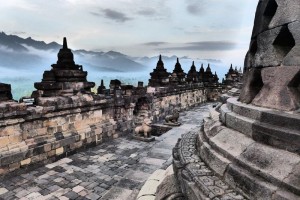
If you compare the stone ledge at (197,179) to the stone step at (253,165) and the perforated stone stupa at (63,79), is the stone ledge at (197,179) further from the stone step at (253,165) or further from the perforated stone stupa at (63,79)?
the perforated stone stupa at (63,79)

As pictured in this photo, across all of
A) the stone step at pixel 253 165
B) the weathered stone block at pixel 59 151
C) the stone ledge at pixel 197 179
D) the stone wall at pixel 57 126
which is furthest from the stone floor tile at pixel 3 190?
the stone step at pixel 253 165

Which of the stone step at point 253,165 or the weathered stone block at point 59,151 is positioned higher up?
the stone step at point 253,165

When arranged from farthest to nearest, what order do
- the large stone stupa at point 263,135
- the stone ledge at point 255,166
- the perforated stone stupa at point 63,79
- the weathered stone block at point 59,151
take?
1. the perforated stone stupa at point 63,79
2. the weathered stone block at point 59,151
3. the large stone stupa at point 263,135
4. the stone ledge at point 255,166

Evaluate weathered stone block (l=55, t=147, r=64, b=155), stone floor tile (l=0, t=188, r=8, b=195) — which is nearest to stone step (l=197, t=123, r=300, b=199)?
stone floor tile (l=0, t=188, r=8, b=195)

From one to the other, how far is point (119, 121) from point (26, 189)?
18.2 ft

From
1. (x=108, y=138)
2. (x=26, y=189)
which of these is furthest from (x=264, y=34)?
(x=108, y=138)

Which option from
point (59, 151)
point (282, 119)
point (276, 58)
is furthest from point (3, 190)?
point (276, 58)

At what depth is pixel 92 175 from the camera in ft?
Answer: 22.7

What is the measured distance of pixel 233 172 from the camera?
262 cm

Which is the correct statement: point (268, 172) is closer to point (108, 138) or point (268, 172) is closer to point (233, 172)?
point (233, 172)

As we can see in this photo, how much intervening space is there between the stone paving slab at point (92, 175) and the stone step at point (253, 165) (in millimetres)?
2272

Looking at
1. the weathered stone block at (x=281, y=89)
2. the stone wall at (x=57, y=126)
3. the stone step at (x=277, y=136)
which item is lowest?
the stone wall at (x=57, y=126)

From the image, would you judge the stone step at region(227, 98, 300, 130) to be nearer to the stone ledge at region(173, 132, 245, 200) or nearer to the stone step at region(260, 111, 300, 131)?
the stone step at region(260, 111, 300, 131)

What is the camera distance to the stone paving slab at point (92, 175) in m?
5.66
